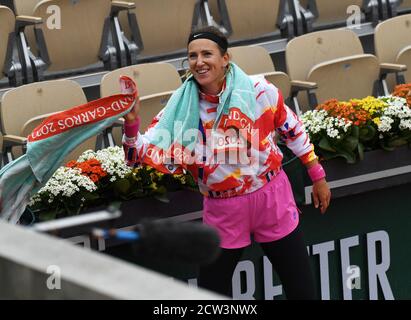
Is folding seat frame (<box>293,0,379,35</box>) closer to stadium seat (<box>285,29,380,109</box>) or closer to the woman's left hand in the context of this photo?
stadium seat (<box>285,29,380,109</box>)

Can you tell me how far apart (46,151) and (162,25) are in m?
3.35

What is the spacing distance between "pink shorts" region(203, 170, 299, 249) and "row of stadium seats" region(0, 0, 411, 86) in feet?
9.42

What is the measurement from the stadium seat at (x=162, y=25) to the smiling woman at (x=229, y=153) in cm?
314

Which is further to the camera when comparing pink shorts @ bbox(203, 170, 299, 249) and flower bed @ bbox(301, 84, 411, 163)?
flower bed @ bbox(301, 84, 411, 163)

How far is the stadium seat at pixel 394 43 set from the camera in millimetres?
7698

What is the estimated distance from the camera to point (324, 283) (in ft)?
18.6

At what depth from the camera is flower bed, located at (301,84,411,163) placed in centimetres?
563

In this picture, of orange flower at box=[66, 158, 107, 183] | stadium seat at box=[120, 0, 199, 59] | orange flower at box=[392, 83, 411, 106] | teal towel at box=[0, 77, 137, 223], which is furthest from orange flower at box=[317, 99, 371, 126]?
stadium seat at box=[120, 0, 199, 59]
